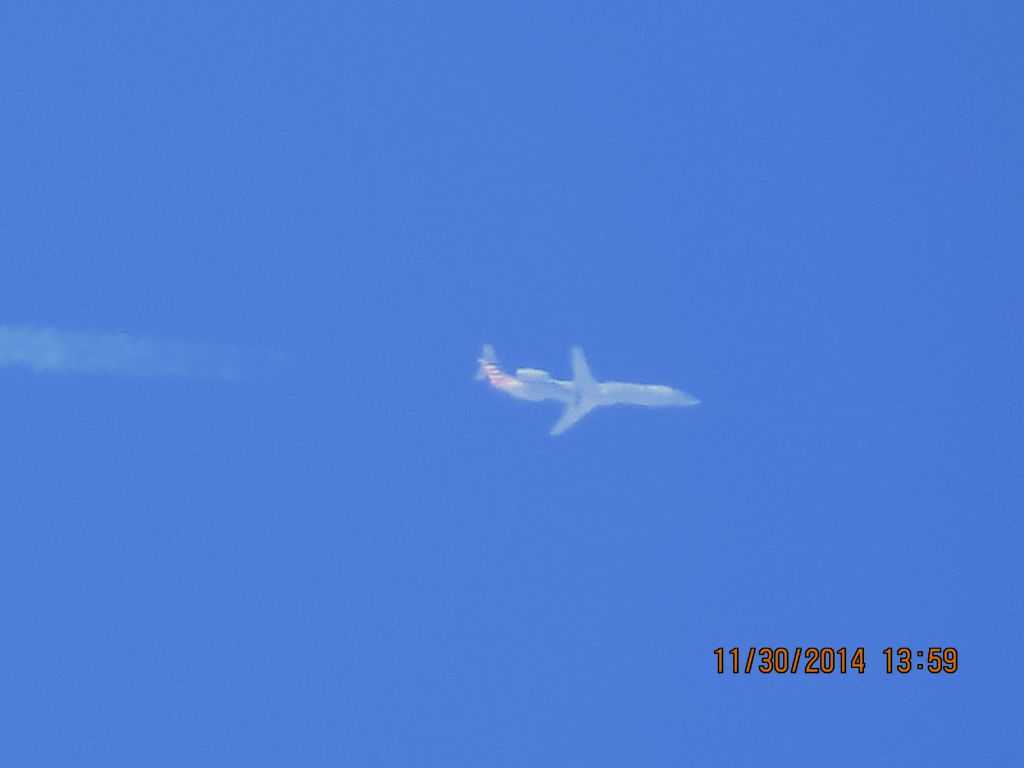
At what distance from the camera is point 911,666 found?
87.7 ft

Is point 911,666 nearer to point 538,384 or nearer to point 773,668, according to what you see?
point 773,668

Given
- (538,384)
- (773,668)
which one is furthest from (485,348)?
(773,668)

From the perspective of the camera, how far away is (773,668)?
26.5m

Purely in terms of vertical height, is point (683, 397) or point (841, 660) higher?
point (683, 397)

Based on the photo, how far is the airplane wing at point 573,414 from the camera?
Result: 27.5 meters

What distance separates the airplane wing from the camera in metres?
27.5

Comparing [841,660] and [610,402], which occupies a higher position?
[610,402]

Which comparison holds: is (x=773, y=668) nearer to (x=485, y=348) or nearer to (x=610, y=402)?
(x=610, y=402)

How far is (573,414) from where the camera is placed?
2770 centimetres

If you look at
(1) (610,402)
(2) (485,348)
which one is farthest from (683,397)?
(2) (485,348)

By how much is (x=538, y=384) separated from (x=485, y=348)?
3.87 feet

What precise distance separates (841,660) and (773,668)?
3.53 ft

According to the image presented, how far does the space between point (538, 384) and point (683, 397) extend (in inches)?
92.3

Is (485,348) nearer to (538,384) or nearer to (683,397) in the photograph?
(538,384)
